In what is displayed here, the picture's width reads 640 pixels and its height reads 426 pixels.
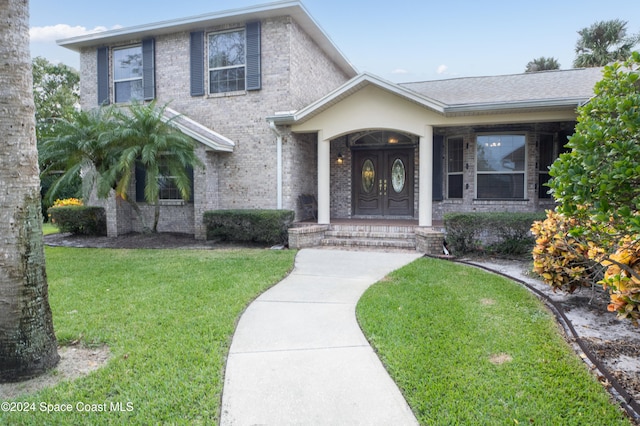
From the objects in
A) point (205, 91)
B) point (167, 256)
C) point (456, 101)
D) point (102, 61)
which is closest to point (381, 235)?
point (456, 101)

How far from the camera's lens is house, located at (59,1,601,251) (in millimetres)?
10094

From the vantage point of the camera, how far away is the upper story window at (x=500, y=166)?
10875 millimetres

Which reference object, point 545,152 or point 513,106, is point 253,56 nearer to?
point 513,106

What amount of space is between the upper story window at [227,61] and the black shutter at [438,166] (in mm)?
5983

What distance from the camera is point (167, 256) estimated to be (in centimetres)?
879

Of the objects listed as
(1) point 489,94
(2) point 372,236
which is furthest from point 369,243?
(1) point 489,94

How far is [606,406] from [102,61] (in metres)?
15.3

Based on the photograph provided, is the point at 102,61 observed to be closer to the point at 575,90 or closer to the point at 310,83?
A: the point at 310,83

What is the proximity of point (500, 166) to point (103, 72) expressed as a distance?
12.9m

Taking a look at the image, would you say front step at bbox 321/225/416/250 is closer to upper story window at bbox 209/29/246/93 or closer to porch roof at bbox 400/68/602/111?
porch roof at bbox 400/68/602/111

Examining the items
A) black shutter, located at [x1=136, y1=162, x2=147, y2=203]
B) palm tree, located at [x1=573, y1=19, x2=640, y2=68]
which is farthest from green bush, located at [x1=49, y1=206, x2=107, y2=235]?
palm tree, located at [x1=573, y1=19, x2=640, y2=68]

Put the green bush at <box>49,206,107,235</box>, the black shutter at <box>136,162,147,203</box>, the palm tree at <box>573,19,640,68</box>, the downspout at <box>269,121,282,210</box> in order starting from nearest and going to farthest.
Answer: the downspout at <box>269,121,282,210</box>
the green bush at <box>49,206,107,235</box>
the black shutter at <box>136,162,147,203</box>
the palm tree at <box>573,19,640,68</box>

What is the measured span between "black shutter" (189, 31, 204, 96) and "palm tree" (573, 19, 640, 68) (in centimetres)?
1836

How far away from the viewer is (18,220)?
322cm
